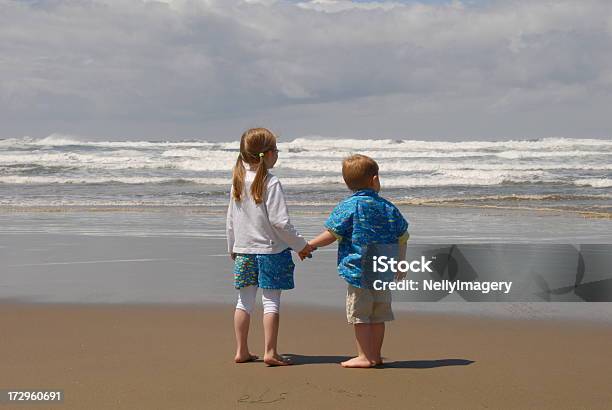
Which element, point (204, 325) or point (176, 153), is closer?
point (204, 325)

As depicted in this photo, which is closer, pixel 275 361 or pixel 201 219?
pixel 275 361

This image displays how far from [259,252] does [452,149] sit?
4682 cm

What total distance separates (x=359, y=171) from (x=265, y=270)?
2.38 ft

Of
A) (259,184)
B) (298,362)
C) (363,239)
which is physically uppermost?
(259,184)

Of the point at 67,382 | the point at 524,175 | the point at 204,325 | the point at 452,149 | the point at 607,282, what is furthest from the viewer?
the point at 452,149

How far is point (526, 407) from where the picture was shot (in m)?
3.41

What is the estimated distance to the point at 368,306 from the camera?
4242 mm

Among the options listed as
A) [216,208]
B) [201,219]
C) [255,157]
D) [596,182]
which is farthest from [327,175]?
[255,157]

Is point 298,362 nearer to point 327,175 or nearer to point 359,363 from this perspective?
point 359,363

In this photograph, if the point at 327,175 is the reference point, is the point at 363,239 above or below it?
below

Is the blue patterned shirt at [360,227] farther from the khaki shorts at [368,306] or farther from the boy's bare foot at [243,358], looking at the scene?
the boy's bare foot at [243,358]

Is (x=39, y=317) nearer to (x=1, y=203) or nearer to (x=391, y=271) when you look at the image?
(x=391, y=271)

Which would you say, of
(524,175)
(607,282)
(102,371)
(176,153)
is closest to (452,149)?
(176,153)

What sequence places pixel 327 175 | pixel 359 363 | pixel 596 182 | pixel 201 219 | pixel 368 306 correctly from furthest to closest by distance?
pixel 327 175
pixel 596 182
pixel 201 219
pixel 368 306
pixel 359 363
